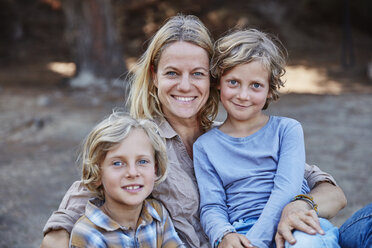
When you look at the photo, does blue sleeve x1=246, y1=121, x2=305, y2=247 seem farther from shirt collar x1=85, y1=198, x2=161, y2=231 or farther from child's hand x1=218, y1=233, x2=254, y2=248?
shirt collar x1=85, y1=198, x2=161, y2=231

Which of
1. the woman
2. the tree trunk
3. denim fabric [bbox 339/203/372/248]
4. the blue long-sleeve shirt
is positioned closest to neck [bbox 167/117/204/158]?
the woman

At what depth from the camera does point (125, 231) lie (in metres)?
1.86

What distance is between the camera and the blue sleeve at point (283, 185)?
190 centimetres

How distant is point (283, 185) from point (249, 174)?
16 cm

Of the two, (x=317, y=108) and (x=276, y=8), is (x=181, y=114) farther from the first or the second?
(x=276, y=8)

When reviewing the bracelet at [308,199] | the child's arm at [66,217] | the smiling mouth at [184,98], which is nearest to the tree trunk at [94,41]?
the smiling mouth at [184,98]

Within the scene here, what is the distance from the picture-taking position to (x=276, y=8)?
1427 cm

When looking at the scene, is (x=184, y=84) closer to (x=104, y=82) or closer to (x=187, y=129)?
(x=187, y=129)

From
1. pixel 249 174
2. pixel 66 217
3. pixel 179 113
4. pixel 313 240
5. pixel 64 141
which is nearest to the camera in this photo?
pixel 313 240

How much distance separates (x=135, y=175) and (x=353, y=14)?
13740 mm

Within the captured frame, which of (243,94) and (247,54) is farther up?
(247,54)

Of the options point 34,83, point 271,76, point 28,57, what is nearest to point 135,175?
point 271,76

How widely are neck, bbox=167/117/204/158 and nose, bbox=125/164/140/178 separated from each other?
468mm

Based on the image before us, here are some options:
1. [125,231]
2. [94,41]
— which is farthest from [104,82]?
[125,231]
